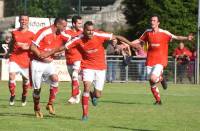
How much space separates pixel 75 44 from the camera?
16234 mm

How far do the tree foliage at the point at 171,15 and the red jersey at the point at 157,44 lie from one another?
20521 mm

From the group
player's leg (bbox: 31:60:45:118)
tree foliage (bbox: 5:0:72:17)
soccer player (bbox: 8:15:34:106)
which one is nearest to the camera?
player's leg (bbox: 31:60:45:118)

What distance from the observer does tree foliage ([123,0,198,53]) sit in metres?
42.4

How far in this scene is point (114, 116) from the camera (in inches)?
666

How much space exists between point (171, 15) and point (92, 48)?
2658 centimetres

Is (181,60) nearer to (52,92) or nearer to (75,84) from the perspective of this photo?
(75,84)

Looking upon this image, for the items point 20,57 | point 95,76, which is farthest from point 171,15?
point 95,76

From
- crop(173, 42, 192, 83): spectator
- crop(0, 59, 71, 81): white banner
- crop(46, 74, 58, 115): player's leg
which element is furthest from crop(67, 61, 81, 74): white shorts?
crop(173, 42, 192, 83): spectator

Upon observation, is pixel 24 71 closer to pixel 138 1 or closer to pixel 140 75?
pixel 140 75

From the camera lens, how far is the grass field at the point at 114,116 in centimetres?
1464

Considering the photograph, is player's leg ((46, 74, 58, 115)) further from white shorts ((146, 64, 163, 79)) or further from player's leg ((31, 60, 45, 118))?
white shorts ((146, 64, 163, 79))

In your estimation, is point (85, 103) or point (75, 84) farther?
point (75, 84)

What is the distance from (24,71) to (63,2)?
46.6 meters

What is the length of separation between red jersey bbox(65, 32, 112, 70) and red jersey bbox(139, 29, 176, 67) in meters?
4.37
